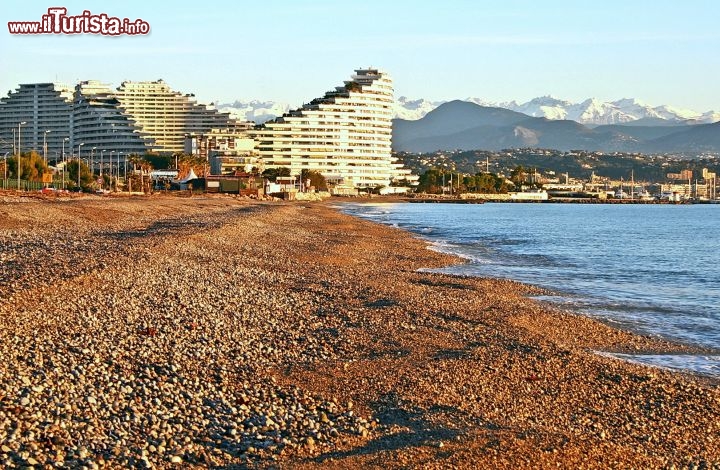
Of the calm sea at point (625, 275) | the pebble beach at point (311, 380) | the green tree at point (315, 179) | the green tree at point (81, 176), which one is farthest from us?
the green tree at point (315, 179)

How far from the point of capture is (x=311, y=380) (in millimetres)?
12148

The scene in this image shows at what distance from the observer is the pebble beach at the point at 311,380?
357 inches

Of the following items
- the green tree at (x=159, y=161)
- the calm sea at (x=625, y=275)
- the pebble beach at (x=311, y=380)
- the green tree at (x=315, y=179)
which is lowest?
the calm sea at (x=625, y=275)

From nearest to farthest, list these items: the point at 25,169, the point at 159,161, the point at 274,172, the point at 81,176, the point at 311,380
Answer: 1. the point at 311,380
2. the point at 25,169
3. the point at 81,176
4. the point at 159,161
5. the point at 274,172

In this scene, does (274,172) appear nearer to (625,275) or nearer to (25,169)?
(25,169)

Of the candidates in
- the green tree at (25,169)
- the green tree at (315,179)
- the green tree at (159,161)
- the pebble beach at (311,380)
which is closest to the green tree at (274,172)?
the green tree at (315,179)

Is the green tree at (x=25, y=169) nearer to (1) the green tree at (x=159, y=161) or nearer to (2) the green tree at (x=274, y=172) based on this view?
(1) the green tree at (x=159, y=161)

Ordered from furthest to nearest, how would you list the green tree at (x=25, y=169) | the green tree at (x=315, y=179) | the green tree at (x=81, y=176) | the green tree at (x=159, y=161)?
the green tree at (x=315, y=179), the green tree at (x=159, y=161), the green tree at (x=81, y=176), the green tree at (x=25, y=169)

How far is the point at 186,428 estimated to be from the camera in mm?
9469

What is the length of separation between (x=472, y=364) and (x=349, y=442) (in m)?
4.65

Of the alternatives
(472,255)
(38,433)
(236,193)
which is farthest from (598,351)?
(236,193)

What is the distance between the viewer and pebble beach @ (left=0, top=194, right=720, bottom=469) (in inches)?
357

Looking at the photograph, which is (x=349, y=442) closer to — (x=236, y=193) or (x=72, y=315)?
(x=72, y=315)

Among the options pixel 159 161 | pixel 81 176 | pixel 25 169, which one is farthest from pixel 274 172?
pixel 25 169
